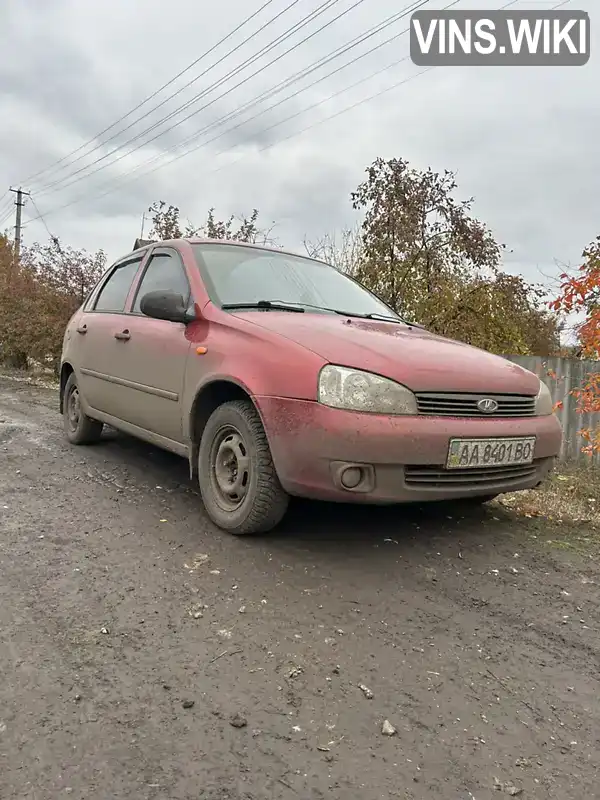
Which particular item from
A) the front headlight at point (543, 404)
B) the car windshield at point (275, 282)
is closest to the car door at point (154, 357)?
the car windshield at point (275, 282)

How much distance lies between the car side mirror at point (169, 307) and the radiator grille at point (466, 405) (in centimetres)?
157

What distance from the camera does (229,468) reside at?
3285 mm

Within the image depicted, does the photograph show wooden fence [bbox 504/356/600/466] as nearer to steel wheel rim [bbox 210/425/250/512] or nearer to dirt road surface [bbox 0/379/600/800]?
dirt road surface [bbox 0/379/600/800]

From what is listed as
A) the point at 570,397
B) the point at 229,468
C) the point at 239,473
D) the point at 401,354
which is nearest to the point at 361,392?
the point at 401,354

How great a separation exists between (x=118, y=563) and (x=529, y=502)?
2.83 meters

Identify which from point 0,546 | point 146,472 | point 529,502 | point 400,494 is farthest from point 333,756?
point 146,472

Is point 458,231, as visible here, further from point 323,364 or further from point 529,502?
A: point 323,364

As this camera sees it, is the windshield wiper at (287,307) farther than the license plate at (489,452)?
Yes

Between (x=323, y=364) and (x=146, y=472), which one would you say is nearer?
(x=323, y=364)

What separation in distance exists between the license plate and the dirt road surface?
52cm

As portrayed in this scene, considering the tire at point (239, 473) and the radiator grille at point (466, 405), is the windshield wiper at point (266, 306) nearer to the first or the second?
the tire at point (239, 473)

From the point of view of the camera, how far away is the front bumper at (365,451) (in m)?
2.69

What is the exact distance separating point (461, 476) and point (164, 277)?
8.25 feet

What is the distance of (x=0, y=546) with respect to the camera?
118 inches
